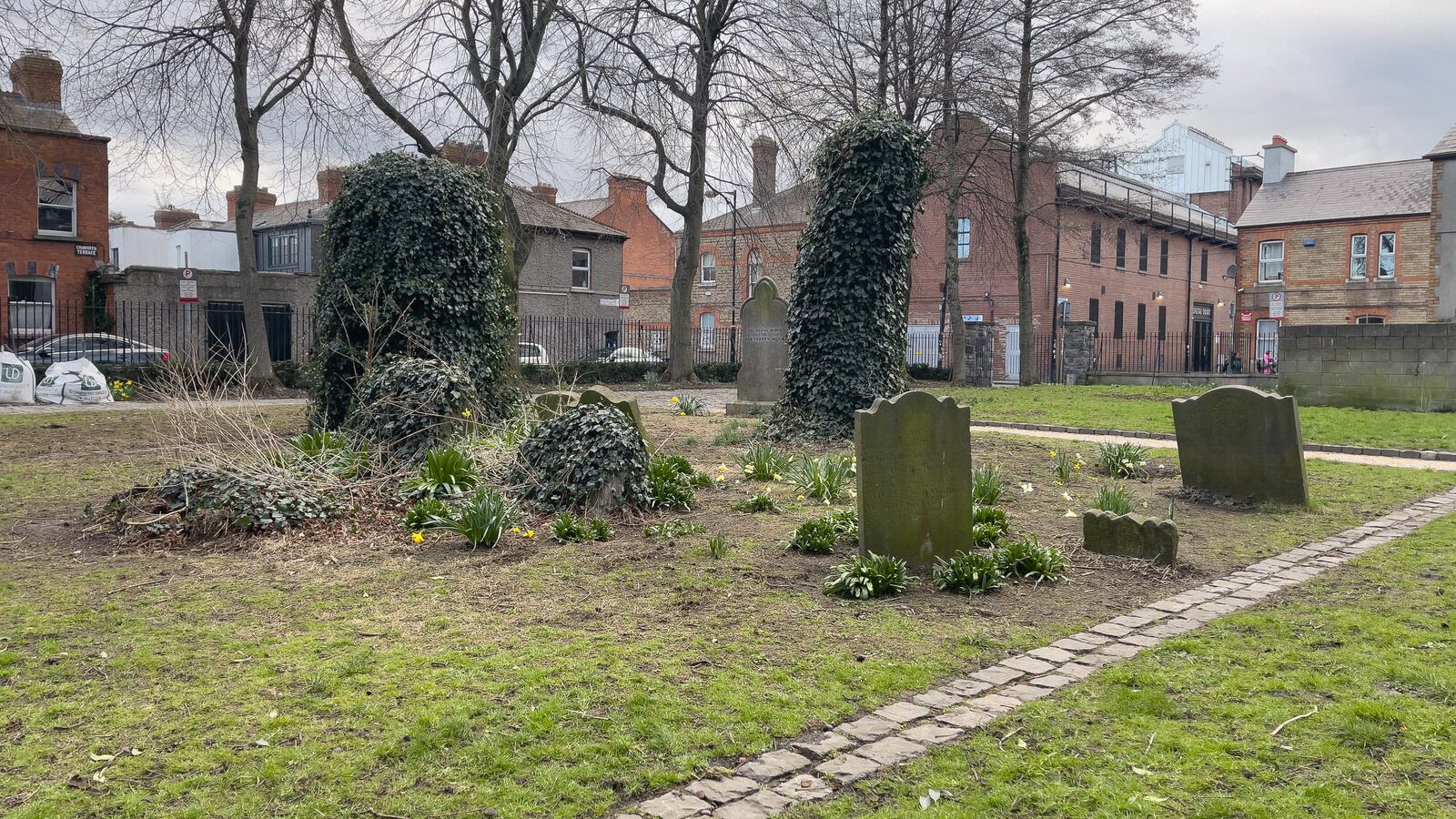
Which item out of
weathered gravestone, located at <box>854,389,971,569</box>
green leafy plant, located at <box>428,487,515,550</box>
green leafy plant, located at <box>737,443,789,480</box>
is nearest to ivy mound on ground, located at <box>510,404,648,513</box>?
green leafy plant, located at <box>428,487,515,550</box>

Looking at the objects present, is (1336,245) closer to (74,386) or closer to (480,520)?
(74,386)

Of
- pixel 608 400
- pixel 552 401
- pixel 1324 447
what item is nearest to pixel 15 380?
pixel 552 401

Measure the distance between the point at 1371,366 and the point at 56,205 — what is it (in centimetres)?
3583

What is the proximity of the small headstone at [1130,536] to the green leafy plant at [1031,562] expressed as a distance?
631 millimetres

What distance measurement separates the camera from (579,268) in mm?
45438

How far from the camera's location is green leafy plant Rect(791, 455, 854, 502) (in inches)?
370

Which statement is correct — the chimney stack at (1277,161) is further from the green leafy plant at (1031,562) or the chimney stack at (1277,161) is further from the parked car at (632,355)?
the green leafy plant at (1031,562)

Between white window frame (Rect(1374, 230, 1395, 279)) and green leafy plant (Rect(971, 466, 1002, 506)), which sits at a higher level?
white window frame (Rect(1374, 230, 1395, 279))

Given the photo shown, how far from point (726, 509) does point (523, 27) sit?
653 inches

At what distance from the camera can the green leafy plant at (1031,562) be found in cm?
675

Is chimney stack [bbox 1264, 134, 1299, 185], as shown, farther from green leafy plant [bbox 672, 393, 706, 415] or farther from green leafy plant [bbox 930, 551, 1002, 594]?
green leafy plant [bbox 930, 551, 1002, 594]

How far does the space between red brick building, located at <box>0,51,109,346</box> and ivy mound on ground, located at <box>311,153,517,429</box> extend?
77.6 feet

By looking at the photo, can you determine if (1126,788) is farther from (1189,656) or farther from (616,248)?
(616,248)

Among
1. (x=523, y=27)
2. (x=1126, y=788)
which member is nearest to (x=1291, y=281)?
(x=523, y=27)
